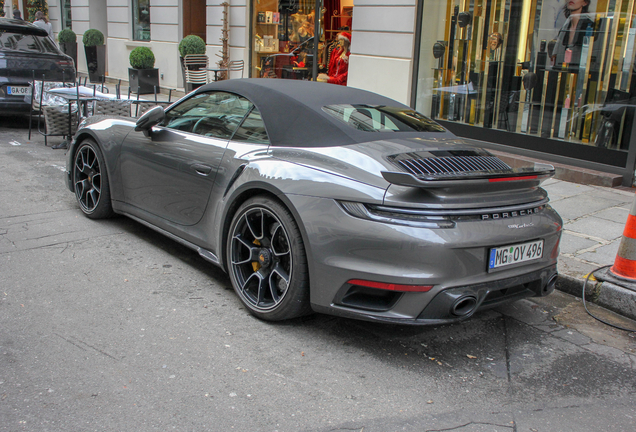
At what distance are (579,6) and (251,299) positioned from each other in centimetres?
659

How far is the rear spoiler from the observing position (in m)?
2.84

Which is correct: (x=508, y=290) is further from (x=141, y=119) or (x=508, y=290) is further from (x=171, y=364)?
(x=141, y=119)

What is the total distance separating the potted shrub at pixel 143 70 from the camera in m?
14.9

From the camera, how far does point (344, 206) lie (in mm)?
3068

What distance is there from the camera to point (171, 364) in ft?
9.82

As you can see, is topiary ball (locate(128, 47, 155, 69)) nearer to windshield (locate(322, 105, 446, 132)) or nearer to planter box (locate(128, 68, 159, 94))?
planter box (locate(128, 68, 159, 94))

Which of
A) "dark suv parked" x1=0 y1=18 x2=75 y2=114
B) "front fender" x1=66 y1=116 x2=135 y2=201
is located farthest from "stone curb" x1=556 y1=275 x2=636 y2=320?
"dark suv parked" x1=0 y1=18 x2=75 y2=114

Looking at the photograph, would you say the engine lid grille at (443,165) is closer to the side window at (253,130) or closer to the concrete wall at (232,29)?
the side window at (253,130)

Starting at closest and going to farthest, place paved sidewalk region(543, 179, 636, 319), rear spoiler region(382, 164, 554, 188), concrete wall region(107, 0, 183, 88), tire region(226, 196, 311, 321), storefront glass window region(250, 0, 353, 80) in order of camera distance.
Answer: rear spoiler region(382, 164, 554, 188), tire region(226, 196, 311, 321), paved sidewalk region(543, 179, 636, 319), storefront glass window region(250, 0, 353, 80), concrete wall region(107, 0, 183, 88)

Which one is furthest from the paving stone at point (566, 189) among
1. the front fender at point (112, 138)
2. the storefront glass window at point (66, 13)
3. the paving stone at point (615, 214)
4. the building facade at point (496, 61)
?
the storefront glass window at point (66, 13)

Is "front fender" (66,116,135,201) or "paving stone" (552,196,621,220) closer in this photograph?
"front fender" (66,116,135,201)

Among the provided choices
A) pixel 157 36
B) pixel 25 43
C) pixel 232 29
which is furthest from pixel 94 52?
pixel 25 43

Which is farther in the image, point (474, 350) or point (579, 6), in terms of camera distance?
point (579, 6)

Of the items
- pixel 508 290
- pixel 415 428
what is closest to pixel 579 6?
pixel 508 290
